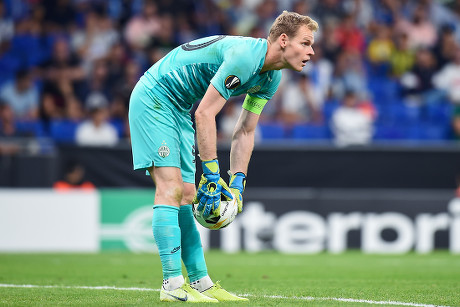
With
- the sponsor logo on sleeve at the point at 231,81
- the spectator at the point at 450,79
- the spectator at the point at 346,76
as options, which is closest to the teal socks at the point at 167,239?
the sponsor logo on sleeve at the point at 231,81

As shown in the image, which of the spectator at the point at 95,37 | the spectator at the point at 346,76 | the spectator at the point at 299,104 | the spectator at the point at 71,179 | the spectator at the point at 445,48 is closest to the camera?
the spectator at the point at 71,179

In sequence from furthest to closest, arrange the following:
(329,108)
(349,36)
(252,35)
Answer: (349,36)
(252,35)
(329,108)

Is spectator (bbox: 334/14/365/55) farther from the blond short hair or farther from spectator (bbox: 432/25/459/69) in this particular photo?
the blond short hair

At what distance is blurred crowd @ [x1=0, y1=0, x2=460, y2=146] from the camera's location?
14414 mm

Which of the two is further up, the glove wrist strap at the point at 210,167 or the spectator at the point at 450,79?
the spectator at the point at 450,79

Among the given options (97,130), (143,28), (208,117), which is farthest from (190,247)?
(143,28)

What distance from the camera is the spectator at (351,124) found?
46.4 ft

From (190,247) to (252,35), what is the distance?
10027 mm

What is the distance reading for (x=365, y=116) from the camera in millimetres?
14250

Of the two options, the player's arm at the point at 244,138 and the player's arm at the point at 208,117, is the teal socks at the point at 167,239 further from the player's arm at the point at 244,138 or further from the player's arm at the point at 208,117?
the player's arm at the point at 244,138

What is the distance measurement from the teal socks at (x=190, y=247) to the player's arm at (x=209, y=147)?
436 mm

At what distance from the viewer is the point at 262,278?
8.21 meters

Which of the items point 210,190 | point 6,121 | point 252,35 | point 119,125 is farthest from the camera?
point 252,35

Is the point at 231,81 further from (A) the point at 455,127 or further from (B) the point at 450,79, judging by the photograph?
(B) the point at 450,79
